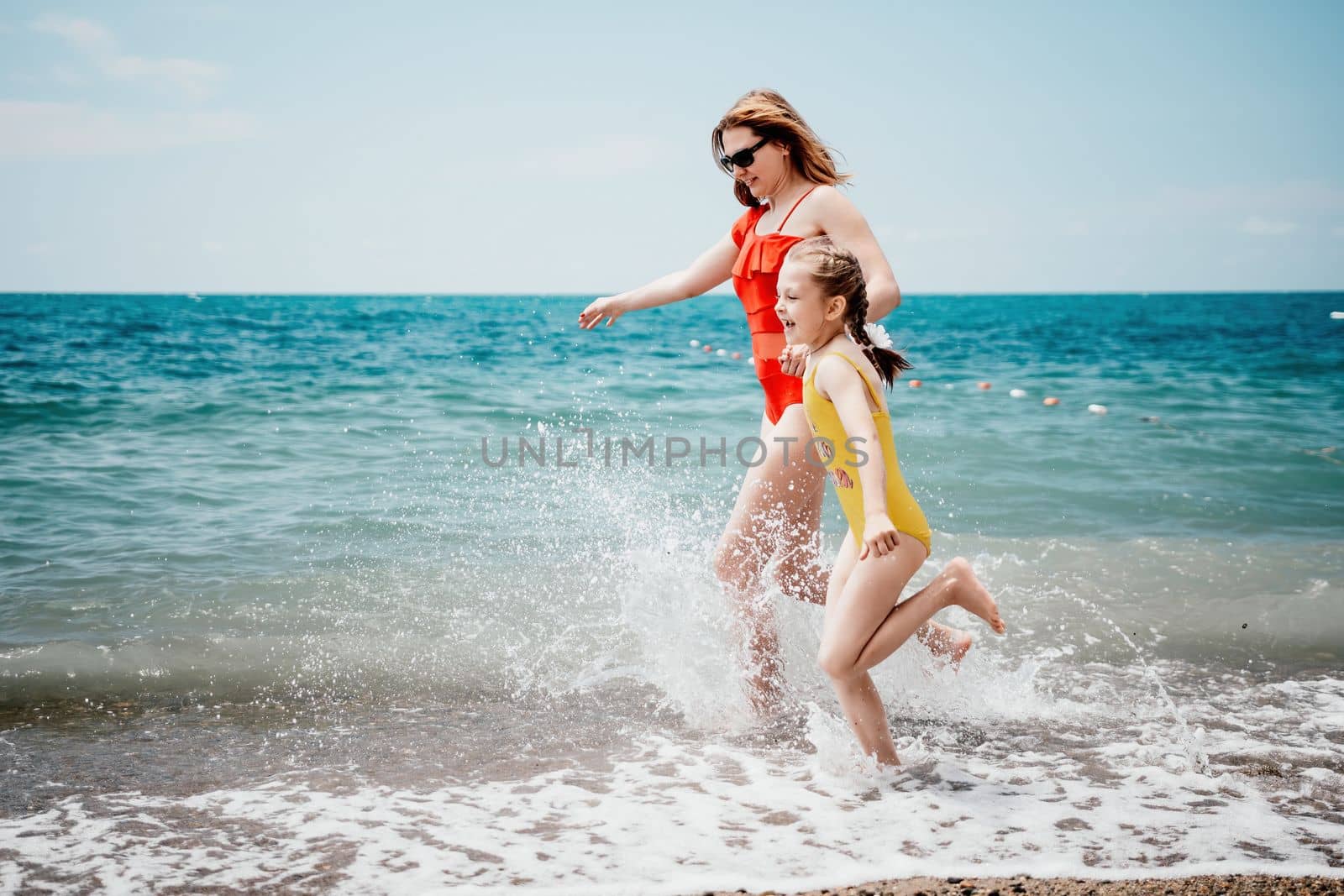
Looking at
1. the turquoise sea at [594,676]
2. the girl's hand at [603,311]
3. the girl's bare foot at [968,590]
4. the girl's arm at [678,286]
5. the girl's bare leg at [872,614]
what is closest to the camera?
the turquoise sea at [594,676]

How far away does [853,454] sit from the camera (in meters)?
3.12

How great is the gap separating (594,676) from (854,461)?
2113 millimetres

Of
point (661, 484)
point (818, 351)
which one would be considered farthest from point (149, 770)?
point (661, 484)

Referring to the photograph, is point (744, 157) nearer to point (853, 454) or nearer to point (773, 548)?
point (853, 454)

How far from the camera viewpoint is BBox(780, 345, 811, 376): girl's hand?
3.29 meters

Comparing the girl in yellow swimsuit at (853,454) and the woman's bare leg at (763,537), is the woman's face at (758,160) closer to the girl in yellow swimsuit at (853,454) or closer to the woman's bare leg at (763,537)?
the girl in yellow swimsuit at (853,454)

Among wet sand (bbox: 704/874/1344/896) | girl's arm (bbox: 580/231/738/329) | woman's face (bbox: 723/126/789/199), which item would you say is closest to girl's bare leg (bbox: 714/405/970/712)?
girl's arm (bbox: 580/231/738/329)

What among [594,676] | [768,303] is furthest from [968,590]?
[594,676]

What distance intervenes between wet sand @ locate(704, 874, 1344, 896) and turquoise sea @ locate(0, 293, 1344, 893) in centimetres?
6

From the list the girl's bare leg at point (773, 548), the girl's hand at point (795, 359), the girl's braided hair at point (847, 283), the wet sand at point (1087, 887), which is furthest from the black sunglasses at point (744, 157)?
the wet sand at point (1087, 887)

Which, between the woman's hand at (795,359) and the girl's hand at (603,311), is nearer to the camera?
the woman's hand at (795,359)

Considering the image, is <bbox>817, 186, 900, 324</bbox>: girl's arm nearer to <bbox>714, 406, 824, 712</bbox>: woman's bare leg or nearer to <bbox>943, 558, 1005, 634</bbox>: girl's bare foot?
<bbox>714, 406, 824, 712</bbox>: woman's bare leg

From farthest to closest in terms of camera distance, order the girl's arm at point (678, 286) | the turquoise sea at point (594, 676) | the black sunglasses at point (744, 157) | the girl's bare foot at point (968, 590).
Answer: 1. the girl's arm at point (678, 286)
2. the black sunglasses at point (744, 157)
3. the girl's bare foot at point (968, 590)
4. the turquoise sea at point (594, 676)

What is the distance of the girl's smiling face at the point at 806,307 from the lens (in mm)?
3182
